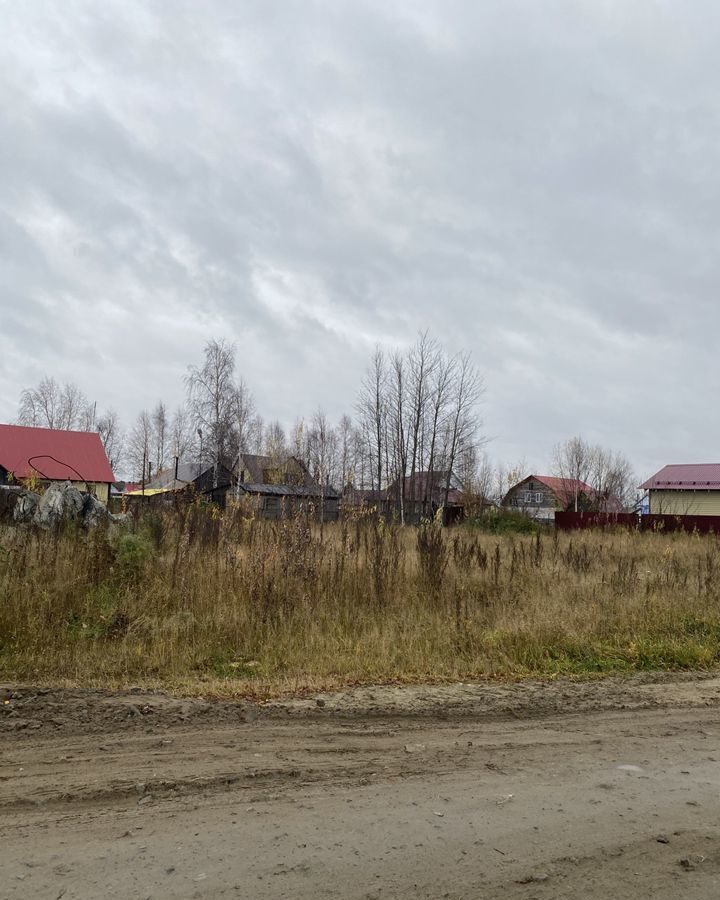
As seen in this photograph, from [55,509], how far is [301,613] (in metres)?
5.84

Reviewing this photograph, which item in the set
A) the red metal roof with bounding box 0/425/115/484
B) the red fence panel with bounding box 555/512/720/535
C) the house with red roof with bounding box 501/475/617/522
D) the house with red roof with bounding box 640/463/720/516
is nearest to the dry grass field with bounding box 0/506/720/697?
the red fence panel with bounding box 555/512/720/535

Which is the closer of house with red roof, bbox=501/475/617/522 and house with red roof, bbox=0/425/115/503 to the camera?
house with red roof, bbox=501/475/617/522

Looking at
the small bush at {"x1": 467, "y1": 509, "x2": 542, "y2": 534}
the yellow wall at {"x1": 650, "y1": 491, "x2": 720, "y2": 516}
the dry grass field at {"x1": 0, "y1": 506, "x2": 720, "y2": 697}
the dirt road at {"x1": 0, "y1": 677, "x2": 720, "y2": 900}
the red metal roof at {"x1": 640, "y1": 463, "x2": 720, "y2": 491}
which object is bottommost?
the dirt road at {"x1": 0, "y1": 677, "x2": 720, "y2": 900}

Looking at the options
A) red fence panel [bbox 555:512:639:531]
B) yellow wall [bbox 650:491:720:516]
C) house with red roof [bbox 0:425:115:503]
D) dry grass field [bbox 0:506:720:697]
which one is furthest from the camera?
yellow wall [bbox 650:491:720:516]

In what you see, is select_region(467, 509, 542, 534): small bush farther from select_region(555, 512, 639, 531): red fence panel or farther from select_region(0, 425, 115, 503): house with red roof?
select_region(0, 425, 115, 503): house with red roof

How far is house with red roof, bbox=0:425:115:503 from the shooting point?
39.1 metres

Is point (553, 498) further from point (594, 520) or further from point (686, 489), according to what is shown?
point (594, 520)

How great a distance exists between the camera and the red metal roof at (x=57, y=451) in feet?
129

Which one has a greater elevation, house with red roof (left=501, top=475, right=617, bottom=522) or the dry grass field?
house with red roof (left=501, top=475, right=617, bottom=522)

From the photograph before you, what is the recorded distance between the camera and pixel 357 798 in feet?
11.6

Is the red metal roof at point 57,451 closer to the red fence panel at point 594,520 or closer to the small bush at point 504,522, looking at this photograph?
the small bush at point 504,522

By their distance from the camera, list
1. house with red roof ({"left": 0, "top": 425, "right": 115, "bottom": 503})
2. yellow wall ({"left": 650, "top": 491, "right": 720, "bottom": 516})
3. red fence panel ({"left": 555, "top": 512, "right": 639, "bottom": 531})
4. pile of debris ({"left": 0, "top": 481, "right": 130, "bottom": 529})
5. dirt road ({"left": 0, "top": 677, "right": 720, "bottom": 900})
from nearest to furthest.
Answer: dirt road ({"left": 0, "top": 677, "right": 720, "bottom": 900}), pile of debris ({"left": 0, "top": 481, "right": 130, "bottom": 529}), red fence panel ({"left": 555, "top": 512, "right": 639, "bottom": 531}), house with red roof ({"left": 0, "top": 425, "right": 115, "bottom": 503}), yellow wall ({"left": 650, "top": 491, "right": 720, "bottom": 516})

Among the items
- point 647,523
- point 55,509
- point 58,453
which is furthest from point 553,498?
point 55,509

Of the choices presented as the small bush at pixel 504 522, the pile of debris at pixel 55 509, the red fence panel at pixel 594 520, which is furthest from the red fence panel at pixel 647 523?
the pile of debris at pixel 55 509
